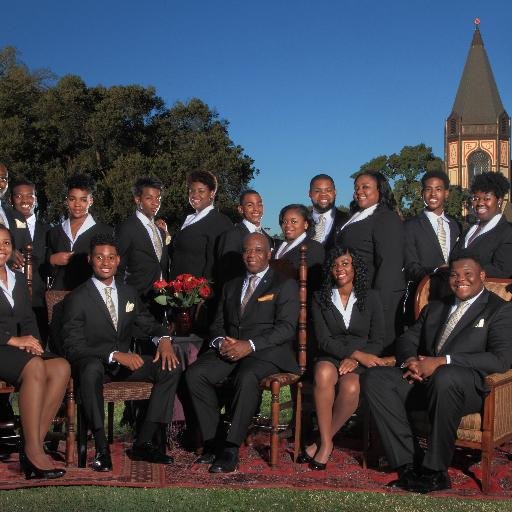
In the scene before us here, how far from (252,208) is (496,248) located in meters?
1.99

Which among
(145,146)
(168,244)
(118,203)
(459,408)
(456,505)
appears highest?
(145,146)

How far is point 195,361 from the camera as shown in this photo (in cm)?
616

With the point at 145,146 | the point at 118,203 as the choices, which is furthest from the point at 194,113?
the point at 118,203

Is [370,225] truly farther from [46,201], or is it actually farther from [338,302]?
[46,201]

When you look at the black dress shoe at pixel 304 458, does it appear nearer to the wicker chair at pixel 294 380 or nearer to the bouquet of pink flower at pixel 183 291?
the wicker chair at pixel 294 380

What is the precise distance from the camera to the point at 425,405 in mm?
5504

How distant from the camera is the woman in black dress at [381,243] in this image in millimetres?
6523

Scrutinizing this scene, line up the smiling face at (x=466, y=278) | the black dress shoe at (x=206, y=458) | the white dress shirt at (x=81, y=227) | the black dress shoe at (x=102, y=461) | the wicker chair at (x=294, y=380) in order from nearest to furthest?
the smiling face at (x=466, y=278)
the black dress shoe at (x=102, y=461)
the wicker chair at (x=294, y=380)
the black dress shoe at (x=206, y=458)
the white dress shirt at (x=81, y=227)

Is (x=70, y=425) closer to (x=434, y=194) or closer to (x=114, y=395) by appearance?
(x=114, y=395)

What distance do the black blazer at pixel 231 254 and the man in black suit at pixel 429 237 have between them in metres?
1.19

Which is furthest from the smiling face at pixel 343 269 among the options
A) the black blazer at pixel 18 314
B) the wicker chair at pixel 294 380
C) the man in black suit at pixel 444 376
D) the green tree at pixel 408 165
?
the green tree at pixel 408 165

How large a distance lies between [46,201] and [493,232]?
24.7m

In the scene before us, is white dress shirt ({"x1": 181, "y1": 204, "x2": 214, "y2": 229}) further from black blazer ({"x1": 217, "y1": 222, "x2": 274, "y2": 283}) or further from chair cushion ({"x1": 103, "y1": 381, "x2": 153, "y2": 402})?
chair cushion ({"x1": 103, "y1": 381, "x2": 153, "y2": 402})

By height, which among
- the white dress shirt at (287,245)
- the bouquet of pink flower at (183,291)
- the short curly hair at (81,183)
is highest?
the short curly hair at (81,183)
